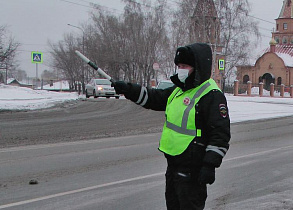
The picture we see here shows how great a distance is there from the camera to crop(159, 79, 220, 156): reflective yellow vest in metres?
3.24

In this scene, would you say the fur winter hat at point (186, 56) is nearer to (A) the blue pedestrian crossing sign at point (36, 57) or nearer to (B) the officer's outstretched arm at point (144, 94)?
(B) the officer's outstretched arm at point (144, 94)

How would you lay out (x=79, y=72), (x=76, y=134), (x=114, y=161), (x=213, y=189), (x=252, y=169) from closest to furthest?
1. (x=213, y=189)
2. (x=252, y=169)
3. (x=114, y=161)
4. (x=76, y=134)
5. (x=79, y=72)

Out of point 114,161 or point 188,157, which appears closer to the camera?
point 188,157

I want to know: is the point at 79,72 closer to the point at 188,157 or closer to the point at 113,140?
the point at 113,140

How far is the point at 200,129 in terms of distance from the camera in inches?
128

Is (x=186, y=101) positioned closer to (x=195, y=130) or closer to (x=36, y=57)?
(x=195, y=130)

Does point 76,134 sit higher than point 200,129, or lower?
lower

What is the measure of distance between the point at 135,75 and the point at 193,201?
5160cm

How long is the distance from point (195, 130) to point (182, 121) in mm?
121

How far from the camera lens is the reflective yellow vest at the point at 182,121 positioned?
324cm

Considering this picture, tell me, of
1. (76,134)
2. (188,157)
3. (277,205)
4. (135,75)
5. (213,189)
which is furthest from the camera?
(135,75)

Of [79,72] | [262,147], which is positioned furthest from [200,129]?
[79,72]

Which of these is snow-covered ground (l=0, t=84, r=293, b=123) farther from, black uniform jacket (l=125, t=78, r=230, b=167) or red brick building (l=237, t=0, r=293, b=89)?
red brick building (l=237, t=0, r=293, b=89)

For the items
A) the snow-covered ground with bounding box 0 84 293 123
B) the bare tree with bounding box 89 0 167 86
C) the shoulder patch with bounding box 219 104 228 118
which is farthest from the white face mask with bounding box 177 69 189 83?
the bare tree with bounding box 89 0 167 86
